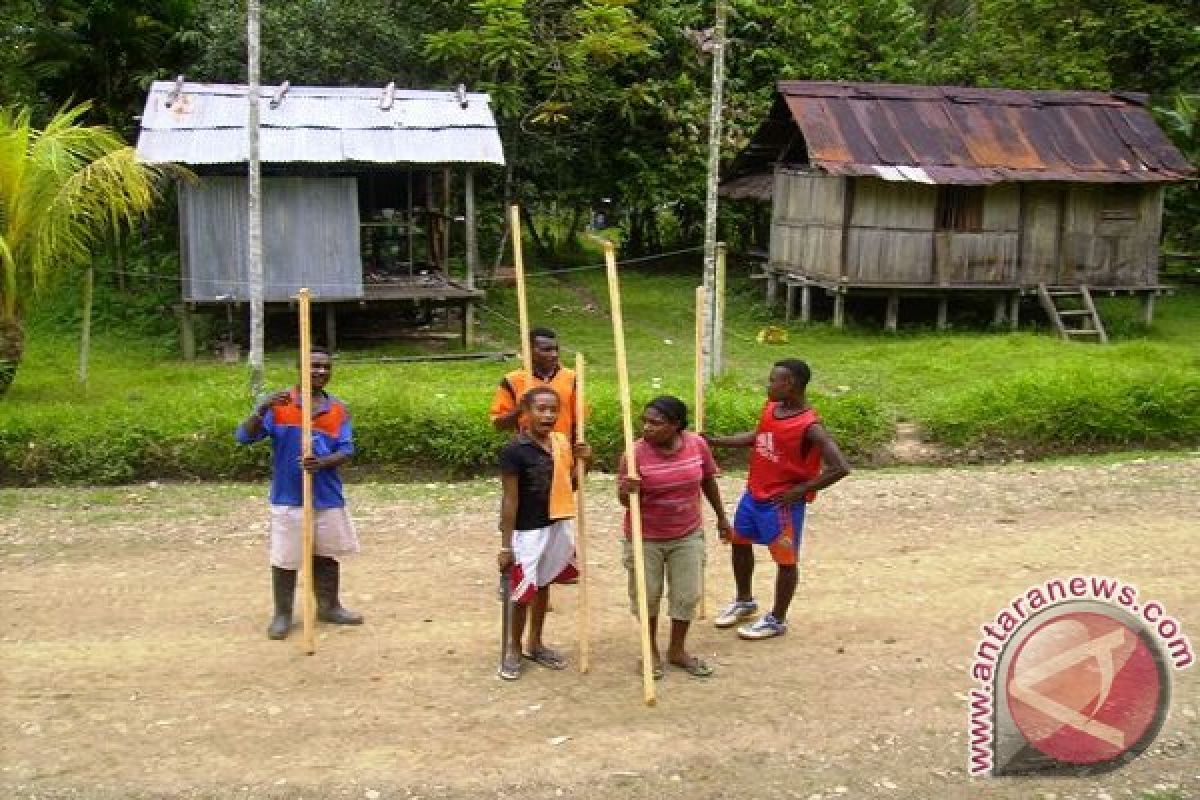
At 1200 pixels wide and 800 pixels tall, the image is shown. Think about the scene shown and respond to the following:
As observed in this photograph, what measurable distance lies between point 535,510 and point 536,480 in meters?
0.14

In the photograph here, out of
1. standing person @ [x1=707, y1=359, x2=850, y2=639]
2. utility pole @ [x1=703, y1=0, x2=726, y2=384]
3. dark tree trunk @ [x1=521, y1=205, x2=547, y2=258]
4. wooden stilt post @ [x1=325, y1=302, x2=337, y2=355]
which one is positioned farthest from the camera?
dark tree trunk @ [x1=521, y1=205, x2=547, y2=258]

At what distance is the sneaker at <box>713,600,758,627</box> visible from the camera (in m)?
6.09

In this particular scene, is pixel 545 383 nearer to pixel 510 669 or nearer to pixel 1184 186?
pixel 510 669

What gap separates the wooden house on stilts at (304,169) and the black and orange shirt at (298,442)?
383 inches

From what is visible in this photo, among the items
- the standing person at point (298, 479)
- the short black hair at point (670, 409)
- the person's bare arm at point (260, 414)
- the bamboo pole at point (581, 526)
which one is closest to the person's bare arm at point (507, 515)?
the bamboo pole at point (581, 526)

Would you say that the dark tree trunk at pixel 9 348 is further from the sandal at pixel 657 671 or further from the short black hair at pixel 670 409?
the short black hair at pixel 670 409

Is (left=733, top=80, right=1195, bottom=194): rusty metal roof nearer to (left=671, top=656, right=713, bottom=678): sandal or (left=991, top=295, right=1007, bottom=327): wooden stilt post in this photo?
→ (left=991, top=295, right=1007, bottom=327): wooden stilt post

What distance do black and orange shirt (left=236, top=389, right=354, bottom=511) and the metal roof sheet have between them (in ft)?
40.1

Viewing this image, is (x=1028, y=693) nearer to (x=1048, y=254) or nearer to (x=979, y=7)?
(x=1048, y=254)

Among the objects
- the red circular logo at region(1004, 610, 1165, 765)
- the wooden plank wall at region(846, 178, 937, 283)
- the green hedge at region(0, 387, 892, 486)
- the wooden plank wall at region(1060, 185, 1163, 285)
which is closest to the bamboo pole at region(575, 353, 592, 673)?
the red circular logo at region(1004, 610, 1165, 765)

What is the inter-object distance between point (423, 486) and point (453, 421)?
2.47 ft

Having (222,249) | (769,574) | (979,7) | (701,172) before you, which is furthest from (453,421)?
(979,7)

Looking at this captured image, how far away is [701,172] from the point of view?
72.2 feet

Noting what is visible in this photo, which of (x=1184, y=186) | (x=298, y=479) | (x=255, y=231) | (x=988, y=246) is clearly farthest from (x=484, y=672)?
(x=1184, y=186)
